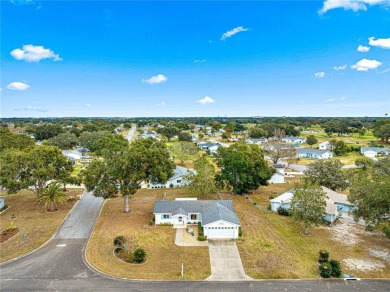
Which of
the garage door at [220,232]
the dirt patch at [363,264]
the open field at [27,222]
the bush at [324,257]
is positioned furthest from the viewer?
the garage door at [220,232]

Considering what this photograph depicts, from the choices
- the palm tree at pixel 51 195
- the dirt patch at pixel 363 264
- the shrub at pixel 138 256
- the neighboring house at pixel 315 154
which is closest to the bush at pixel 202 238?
the shrub at pixel 138 256

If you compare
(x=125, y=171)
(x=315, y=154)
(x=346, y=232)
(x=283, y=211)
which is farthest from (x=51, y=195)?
(x=315, y=154)

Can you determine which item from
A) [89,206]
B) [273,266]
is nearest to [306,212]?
[273,266]

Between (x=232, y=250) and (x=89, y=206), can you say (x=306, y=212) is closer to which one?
(x=232, y=250)

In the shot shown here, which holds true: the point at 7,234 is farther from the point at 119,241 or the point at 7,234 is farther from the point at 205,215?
the point at 205,215

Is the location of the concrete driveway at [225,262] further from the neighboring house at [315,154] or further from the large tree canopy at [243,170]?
the neighboring house at [315,154]

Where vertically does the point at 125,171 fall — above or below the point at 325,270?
above
